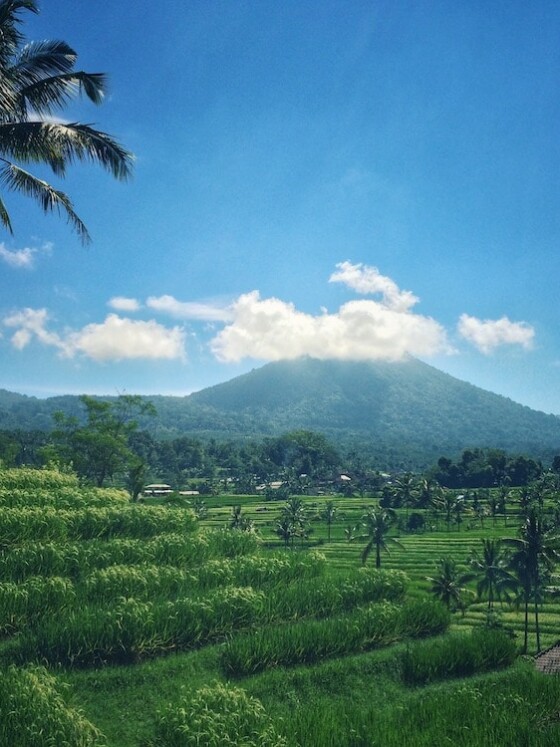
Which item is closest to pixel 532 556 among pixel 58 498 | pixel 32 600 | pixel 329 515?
pixel 58 498

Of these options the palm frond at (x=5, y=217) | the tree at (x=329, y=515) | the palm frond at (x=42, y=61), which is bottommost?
the tree at (x=329, y=515)

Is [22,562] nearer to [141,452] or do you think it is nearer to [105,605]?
[105,605]

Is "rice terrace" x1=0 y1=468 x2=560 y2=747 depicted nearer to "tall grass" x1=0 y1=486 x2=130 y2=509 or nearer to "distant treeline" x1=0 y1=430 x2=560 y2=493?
"tall grass" x1=0 y1=486 x2=130 y2=509

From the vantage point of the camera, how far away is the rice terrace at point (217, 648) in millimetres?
12047

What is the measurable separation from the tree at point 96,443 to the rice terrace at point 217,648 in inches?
1241

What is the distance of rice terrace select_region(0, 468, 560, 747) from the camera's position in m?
12.0

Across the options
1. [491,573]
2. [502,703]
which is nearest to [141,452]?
[491,573]

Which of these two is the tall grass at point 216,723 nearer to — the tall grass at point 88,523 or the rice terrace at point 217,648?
the rice terrace at point 217,648

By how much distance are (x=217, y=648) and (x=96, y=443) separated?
43.7 metres

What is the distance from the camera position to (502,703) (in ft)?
45.1

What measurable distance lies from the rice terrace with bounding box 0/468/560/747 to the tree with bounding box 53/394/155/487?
1241 inches

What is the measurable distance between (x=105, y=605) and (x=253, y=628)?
441 centimetres

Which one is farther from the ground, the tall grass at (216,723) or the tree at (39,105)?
the tree at (39,105)

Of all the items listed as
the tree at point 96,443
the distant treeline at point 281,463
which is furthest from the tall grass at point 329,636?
the distant treeline at point 281,463
